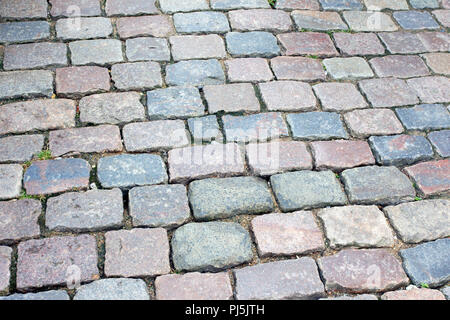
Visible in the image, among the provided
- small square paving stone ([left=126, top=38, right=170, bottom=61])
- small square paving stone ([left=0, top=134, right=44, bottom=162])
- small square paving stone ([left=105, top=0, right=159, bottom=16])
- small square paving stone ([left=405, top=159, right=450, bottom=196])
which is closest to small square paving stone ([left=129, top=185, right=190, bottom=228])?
small square paving stone ([left=0, top=134, right=44, bottom=162])

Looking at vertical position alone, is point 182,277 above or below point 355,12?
below

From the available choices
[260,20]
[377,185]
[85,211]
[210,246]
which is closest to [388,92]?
[377,185]

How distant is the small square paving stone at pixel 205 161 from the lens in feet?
8.12

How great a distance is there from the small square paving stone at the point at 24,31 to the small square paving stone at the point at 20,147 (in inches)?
36.0

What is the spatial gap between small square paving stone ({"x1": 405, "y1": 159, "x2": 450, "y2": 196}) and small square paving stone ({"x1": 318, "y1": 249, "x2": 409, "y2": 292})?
1.66ft

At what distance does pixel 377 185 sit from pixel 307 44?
4.18ft

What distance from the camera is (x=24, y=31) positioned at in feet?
10.5

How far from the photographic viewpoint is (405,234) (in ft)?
7.61

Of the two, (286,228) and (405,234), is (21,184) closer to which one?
(286,228)

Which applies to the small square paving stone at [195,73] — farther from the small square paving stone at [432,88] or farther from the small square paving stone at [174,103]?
the small square paving stone at [432,88]

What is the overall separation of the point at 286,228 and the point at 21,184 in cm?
131

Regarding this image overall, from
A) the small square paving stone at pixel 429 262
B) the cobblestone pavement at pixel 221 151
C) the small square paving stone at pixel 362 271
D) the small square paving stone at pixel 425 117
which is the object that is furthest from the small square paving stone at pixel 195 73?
the small square paving stone at pixel 429 262

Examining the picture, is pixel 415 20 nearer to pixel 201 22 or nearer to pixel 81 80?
pixel 201 22

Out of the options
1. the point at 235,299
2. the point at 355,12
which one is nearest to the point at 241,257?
the point at 235,299
